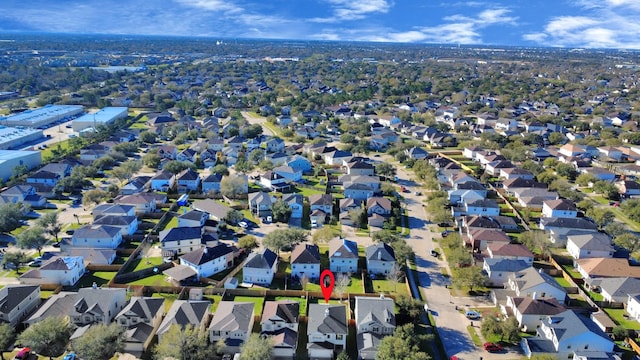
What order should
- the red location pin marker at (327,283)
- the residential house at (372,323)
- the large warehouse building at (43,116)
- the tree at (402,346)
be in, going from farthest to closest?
the large warehouse building at (43,116), the red location pin marker at (327,283), the residential house at (372,323), the tree at (402,346)

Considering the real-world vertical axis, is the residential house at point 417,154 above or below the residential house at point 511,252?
above

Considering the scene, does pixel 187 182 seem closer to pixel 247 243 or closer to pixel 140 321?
pixel 247 243

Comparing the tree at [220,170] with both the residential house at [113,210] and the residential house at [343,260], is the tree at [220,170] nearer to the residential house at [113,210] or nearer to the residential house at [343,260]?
the residential house at [113,210]

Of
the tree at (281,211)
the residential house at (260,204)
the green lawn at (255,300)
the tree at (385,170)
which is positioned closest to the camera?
the green lawn at (255,300)

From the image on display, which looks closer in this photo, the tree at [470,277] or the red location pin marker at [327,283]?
the red location pin marker at [327,283]

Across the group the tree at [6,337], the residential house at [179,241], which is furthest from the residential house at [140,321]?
the residential house at [179,241]

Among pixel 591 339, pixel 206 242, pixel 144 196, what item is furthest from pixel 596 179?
pixel 144 196

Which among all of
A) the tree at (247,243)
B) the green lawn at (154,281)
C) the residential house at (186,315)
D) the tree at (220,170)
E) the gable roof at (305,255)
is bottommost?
the green lawn at (154,281)

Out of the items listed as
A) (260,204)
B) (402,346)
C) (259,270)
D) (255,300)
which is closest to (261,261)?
(259,270)
